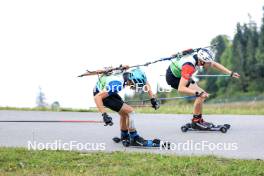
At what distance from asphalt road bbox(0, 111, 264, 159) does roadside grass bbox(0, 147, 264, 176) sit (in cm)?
85

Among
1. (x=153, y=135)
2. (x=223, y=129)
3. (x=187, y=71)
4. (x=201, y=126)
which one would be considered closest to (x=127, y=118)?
(x=153, y=135)

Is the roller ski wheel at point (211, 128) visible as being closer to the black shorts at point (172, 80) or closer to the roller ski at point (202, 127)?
the roller ski at point (202, 127)

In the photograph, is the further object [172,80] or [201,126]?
[172,80]

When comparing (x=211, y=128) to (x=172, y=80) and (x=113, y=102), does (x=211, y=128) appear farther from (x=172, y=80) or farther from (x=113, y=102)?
(x=113, y=102)

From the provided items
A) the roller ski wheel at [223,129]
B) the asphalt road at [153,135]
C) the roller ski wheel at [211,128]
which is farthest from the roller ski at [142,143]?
the roller ski wheel at [223,129]

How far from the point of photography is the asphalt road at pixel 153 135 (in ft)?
33.3

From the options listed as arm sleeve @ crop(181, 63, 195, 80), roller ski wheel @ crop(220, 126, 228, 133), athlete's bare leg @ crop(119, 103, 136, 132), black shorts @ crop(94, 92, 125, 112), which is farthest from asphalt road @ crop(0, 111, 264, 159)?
arm sleeve @ crop(181, 63, 195, 80)

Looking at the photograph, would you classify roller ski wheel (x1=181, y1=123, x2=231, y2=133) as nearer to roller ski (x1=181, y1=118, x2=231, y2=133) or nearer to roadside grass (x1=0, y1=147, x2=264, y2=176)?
roller ski (x1=181, y1=118, x2=231, y2=133)

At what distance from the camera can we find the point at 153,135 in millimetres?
12148

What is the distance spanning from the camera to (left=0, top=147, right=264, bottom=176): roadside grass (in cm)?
798

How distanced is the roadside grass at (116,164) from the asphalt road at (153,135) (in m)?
0.85

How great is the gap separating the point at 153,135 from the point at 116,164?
146 inches

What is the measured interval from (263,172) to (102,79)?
12.0ft

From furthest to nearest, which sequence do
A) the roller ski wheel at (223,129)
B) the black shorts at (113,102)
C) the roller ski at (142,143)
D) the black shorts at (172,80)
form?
1. the black shorts at (172,80)
2. the roller ski wheel at (223,129)
3. the black shorts at (113,102)
4. the roller ski at (142,143)
